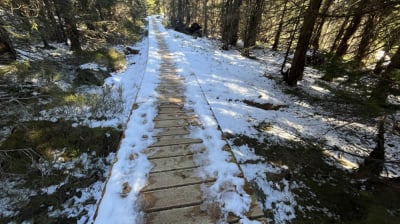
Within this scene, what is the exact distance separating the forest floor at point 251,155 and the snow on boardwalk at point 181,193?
21cm

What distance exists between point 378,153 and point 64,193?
6.28m

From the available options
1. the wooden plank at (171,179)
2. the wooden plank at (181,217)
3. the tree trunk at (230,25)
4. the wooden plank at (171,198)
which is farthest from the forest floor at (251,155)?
the tree trunk at (230,25)

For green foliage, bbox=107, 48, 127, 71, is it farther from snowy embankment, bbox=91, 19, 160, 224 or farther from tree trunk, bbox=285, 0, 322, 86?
tree trunk, bbox=285, 0, 322, 86

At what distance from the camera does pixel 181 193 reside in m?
2.67

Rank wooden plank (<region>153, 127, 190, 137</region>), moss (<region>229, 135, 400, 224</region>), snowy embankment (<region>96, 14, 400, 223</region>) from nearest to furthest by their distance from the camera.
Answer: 1. snowy embankment (<region>96, 14, 400, 223</region>)
2. moss (<region>229, 135, 400, 224</region>)
3. wooden plank (<region>153, 127, 190, 137</region>)

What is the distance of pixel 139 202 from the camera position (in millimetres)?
2516

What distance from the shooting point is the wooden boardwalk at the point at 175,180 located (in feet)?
7.80

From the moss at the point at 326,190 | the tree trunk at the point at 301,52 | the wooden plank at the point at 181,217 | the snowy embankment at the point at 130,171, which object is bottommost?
the moss at the point at 326,190

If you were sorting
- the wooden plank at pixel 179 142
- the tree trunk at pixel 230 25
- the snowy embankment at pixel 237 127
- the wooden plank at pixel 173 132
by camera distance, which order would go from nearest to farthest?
the snowy embankment at pixel 237 127 < the wooden plank at pixel 179 142 < the wooden plank at pixel 173 132 < the tree trunk at pixel 230 25

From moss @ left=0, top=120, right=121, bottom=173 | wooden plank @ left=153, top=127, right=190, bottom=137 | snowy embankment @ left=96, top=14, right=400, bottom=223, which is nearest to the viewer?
snowy embankment @ left=96, top=14, right=400, bottom=223

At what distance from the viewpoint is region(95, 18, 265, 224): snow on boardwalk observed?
93.0 inches

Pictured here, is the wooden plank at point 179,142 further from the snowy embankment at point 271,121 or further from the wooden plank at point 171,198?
the wooden plank at point 171,198

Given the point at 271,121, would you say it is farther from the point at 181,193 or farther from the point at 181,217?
the point at 181,217

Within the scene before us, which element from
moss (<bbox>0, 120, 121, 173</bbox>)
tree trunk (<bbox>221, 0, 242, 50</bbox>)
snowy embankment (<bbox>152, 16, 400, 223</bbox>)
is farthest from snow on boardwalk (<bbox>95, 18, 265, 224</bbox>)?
tree trunk (<bbox>221, 0, 242, 50</bbox>)
